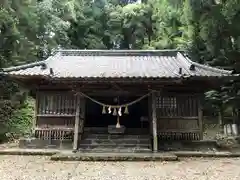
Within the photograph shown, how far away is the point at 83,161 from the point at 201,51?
1218cm

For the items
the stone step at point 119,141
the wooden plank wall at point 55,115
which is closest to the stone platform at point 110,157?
the stone step at point 119,141

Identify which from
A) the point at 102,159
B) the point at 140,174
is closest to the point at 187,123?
the point at 102,159

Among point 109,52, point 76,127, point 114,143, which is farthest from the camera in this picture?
point 109,52

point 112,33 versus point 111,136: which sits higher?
point 112,33

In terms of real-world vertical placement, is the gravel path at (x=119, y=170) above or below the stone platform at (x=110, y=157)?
below

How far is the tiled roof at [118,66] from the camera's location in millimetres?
11883

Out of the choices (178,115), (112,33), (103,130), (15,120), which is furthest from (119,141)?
(112,33)

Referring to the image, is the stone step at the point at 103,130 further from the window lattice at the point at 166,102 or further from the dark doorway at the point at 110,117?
the dark doorway at the point at 110,117

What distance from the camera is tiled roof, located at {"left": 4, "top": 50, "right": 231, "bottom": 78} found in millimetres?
11883

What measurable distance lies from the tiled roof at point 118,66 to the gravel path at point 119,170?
3.14 meters

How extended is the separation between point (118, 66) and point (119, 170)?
600 centimetres

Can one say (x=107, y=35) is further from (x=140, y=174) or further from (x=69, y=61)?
(x=140, y=174)

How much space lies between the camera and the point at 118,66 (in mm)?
13836

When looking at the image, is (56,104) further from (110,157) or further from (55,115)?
(110,157)
